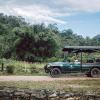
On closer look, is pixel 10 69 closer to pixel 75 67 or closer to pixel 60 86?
pixel 75 67

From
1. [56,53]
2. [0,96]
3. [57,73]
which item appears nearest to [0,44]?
[56,53]

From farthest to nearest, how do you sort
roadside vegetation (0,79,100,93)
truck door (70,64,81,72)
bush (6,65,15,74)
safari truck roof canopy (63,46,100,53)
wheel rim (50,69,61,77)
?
bush (6,65,15,74)
safari truck roof canopy (63,46,100,53)
wheel rim (50,69,61,77)
truck door (70,64,81,72)
roadside vegetation (0,79,100,93)

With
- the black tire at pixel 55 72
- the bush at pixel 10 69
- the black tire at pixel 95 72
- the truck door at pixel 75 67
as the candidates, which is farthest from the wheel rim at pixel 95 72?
the bush at pixel 10 69

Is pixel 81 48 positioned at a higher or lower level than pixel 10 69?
higher

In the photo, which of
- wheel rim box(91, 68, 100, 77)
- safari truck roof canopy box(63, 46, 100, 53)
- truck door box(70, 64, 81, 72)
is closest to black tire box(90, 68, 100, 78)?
wheel rim box(91, 68, 100, 77)

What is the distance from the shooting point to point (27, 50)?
2041 inches

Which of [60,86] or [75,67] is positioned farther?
[75,67]

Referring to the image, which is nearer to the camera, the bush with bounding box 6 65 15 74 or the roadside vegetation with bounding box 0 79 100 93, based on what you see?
the roadside vegetation with bounding box 0 79 100 93

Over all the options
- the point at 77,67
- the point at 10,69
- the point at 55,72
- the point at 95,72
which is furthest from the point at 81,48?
the point at 10,69

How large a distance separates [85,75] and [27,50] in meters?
24.4

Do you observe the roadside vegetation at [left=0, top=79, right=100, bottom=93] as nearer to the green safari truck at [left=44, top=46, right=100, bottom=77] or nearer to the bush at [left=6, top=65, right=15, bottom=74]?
the green safari truck at [left=44, top=46, right=100, bottom=77]

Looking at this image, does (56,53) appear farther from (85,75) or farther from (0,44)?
(85,75)

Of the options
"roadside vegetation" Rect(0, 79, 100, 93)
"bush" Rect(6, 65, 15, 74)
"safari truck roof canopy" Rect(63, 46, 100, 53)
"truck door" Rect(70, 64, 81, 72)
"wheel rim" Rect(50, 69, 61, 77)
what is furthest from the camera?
"bush" Rect(6, 65, 15, 74)

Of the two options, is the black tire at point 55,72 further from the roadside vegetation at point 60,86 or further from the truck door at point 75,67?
the roadside vegetation at point 60,86
